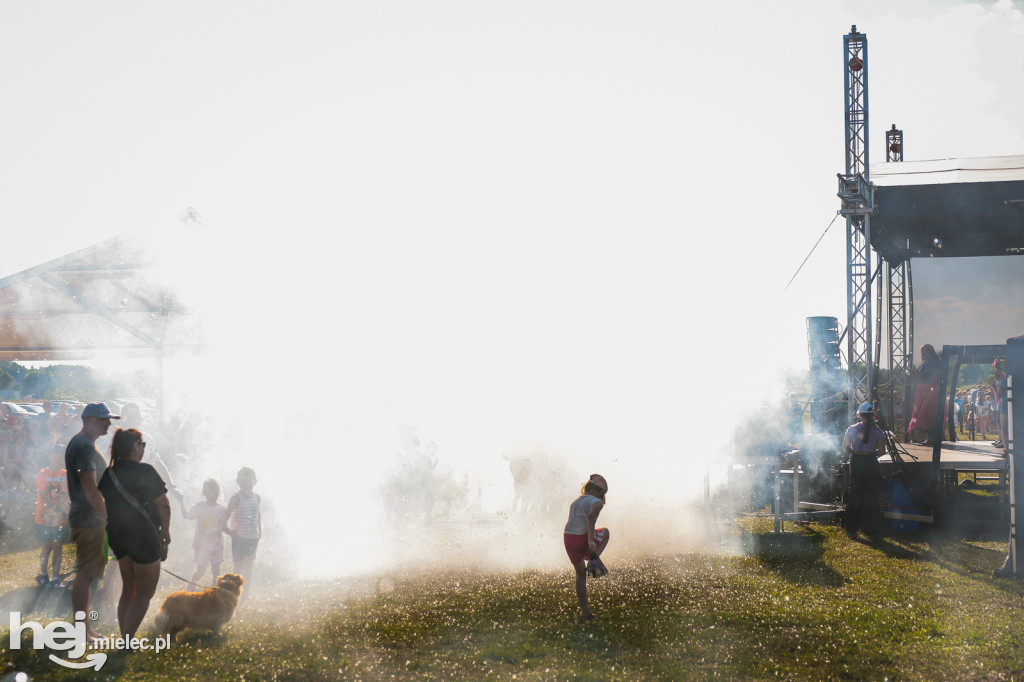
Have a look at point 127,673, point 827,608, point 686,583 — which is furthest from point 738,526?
point 127,673

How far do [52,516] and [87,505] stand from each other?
3617 millimetres

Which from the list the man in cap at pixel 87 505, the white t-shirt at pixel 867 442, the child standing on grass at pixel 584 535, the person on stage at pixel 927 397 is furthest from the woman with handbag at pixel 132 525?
the person on stage at pixel 927 397

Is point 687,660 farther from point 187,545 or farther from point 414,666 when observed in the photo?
point 187,545

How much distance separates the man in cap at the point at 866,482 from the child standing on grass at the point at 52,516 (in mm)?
13248

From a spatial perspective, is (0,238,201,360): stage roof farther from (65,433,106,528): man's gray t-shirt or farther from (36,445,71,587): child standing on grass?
(65,433,106,528): man's gray t-shirt

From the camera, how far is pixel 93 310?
698 inches

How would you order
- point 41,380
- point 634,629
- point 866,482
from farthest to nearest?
point 41,380 → point 866,482 → point 634,629

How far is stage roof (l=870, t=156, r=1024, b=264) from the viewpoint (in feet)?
55.8

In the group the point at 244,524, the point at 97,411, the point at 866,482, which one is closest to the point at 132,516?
the point at 97,411

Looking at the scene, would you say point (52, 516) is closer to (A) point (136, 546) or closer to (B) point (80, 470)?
(B) point (80, 470)

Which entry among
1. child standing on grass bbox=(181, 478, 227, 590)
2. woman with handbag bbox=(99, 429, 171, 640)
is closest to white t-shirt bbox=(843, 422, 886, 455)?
child standing on grass bbox=(181, 478, 227, 590)

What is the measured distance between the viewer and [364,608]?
8617 millimetres

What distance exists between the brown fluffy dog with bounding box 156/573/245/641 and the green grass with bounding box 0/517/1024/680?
173 millimetres

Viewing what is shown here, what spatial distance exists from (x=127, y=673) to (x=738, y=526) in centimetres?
1224
